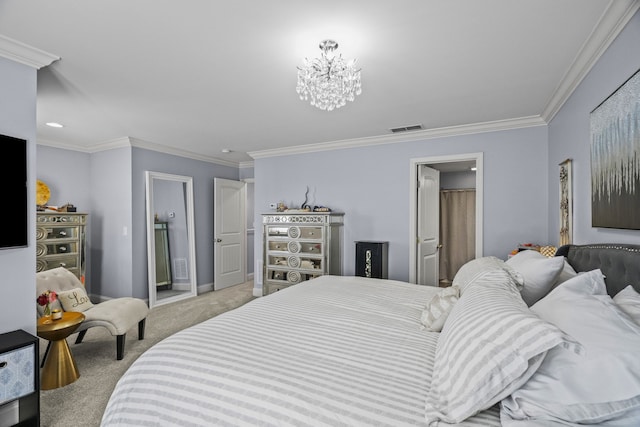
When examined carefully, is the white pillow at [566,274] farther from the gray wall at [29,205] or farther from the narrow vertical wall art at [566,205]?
the gray wall at [29,205]

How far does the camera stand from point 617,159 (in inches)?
66.6

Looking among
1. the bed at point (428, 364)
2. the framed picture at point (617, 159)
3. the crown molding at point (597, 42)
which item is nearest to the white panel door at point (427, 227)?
the crown molding at point (597, 42)

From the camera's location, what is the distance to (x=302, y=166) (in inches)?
197

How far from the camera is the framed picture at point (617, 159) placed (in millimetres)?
1512

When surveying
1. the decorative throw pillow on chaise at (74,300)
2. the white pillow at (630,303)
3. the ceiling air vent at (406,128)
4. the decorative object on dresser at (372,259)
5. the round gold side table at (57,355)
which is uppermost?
the ceiling air vent at (406,128)

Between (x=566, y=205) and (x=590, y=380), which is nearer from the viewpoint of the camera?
(x=590, y=380)

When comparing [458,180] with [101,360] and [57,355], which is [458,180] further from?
[57,355]

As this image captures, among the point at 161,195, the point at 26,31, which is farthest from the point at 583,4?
the point at 161,195

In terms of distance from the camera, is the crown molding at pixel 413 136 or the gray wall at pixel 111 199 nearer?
the crown molding at pixel 413 136

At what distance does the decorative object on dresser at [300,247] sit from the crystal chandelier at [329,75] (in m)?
2.36

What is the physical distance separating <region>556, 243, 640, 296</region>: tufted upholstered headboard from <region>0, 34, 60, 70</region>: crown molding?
11.9 ft

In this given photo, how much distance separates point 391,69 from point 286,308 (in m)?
1.93

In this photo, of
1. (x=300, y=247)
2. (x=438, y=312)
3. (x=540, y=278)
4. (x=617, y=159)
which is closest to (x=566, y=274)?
(x=540, y=278)

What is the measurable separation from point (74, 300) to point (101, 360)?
2.12ft
